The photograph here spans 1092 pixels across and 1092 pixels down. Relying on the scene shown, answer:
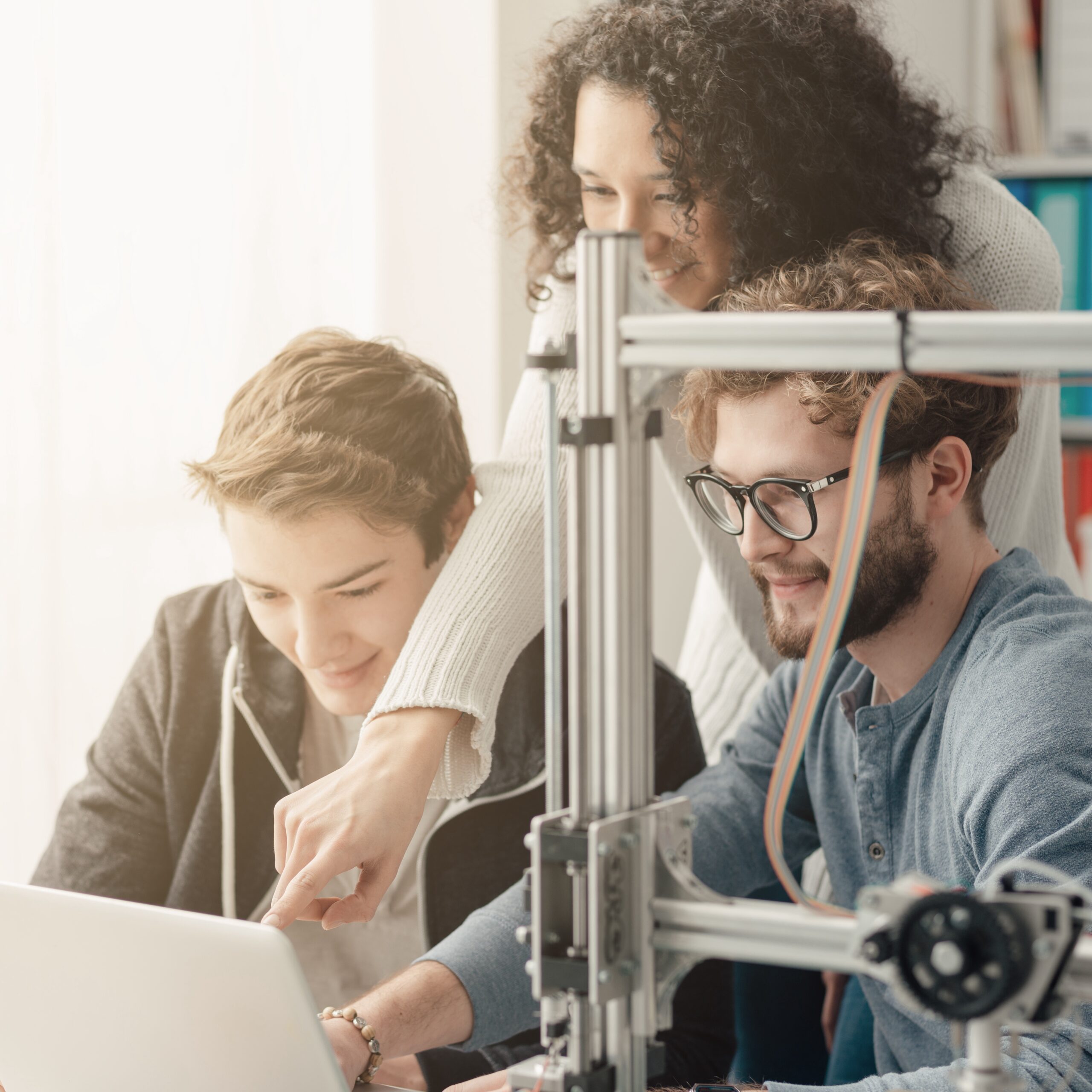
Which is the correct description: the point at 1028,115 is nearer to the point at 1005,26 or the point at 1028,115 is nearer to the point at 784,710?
the point at 1005,26

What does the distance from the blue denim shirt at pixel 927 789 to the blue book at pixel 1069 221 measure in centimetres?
132

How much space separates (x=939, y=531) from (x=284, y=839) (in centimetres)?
60

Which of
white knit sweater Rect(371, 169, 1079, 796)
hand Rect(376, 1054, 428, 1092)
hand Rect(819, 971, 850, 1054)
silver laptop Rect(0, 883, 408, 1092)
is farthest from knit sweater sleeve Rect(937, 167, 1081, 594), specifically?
silver laptop Rect(0, 883, 408, 1092)

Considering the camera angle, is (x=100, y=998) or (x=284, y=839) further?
(x=284, y=839)

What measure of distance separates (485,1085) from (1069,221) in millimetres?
1989

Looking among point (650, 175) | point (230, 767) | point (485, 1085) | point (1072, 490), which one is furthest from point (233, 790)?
point (1072, 490)

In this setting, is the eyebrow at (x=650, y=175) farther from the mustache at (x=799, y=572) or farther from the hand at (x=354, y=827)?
the hand at (x=354, y=827)

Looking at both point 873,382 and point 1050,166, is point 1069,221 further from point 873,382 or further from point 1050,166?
point 873,382

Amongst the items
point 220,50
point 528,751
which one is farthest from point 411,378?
point 220,50

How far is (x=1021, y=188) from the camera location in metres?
2.45

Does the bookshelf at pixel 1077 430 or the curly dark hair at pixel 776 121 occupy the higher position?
the curly dark hair at pixel 776 121

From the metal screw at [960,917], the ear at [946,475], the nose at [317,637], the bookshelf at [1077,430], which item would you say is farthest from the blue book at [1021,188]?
the metal screw at [960,917]

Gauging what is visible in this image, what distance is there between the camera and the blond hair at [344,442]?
1.27 metres

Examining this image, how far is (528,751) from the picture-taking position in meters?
1.36
